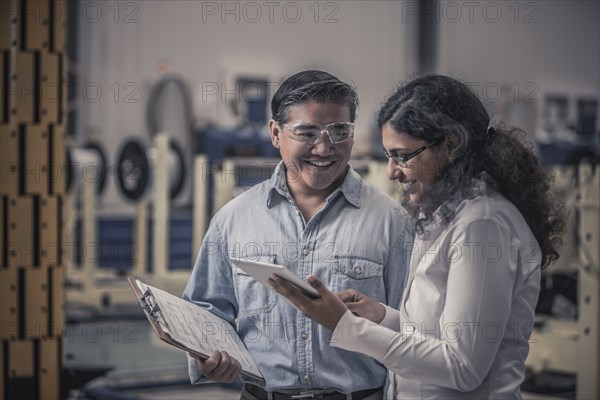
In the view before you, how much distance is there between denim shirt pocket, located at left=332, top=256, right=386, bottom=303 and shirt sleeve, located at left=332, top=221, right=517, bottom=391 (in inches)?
12.4

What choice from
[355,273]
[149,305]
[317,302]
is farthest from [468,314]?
[149,305]

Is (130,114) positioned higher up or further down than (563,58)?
further down

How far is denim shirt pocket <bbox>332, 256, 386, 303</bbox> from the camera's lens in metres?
1.86

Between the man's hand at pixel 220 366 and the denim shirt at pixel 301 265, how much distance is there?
0.11 m

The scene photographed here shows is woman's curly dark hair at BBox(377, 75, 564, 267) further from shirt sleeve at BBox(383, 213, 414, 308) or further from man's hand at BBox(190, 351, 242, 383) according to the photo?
man's hand at BBox(190, 351, 242, 383)

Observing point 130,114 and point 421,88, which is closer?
point 421,88

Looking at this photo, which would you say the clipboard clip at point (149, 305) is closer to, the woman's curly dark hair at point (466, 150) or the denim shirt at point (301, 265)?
the denim shirt at point (301, 265)

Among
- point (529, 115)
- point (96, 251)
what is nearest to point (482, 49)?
point (529, 115)

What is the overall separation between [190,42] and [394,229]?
7891 millimetres

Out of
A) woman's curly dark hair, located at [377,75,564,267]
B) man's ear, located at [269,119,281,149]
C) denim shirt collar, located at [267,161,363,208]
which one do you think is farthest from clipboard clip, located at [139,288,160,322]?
woman's curly dark hair, located at [377,75,564,267]

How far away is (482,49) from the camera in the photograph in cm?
1097

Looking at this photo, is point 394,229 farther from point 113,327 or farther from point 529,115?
point 529,115

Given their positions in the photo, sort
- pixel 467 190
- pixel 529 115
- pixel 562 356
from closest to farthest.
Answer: pixel 467 190, pixel 562 356, pixel 529 115

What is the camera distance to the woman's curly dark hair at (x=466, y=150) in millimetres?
1586
